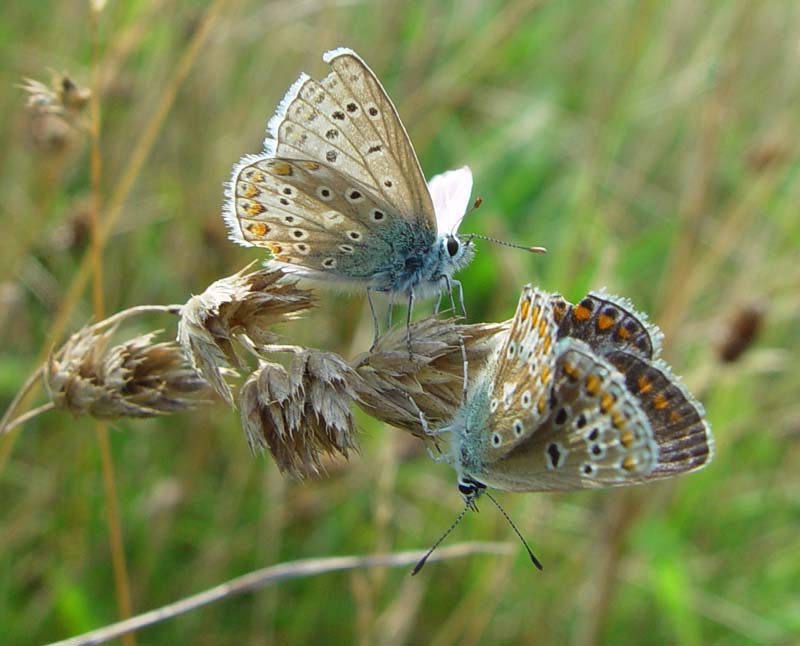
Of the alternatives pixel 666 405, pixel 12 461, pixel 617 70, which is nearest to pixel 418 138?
pixel 617 70

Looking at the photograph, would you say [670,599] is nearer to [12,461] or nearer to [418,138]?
[418,138]

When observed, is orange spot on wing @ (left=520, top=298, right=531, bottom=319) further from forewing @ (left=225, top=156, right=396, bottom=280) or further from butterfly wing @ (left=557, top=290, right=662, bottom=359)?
forewing @ (left=225, top=156, right=396, bottom=280)

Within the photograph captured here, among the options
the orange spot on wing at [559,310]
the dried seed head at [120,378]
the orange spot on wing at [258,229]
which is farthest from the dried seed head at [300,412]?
the orange spot on wing at [258,229]

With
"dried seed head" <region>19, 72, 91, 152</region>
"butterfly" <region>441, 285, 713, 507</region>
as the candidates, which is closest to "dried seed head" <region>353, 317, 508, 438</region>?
"butterfly" <region>441, 285, 713, 507</region>

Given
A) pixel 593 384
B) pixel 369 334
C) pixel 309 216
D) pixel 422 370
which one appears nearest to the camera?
pixel 593 384

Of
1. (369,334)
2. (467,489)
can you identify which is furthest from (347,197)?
(369,334)

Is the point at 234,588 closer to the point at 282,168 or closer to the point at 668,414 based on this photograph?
the point at 668,414
